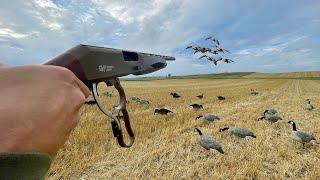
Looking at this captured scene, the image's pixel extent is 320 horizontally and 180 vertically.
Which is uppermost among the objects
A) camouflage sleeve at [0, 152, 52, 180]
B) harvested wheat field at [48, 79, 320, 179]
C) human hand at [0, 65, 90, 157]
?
human hand at [0, 65, 90, 157]

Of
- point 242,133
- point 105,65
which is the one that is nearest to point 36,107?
point 105,65

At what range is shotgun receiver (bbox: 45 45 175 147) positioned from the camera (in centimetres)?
150

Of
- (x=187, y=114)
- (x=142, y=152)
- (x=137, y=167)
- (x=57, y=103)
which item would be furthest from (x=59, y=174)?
(x=187, y=114)

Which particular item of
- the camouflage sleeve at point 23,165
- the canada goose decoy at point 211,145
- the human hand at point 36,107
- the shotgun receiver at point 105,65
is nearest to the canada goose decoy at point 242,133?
the canada goose decoy at point 211,145

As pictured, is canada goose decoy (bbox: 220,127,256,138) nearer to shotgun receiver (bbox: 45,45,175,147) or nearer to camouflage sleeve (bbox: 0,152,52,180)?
shotgun receiver (bbox: 45,45,175,147)

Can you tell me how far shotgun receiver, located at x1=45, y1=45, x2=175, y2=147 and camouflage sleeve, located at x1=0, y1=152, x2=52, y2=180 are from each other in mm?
552

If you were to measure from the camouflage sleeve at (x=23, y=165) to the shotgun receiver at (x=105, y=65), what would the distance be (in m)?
0.55

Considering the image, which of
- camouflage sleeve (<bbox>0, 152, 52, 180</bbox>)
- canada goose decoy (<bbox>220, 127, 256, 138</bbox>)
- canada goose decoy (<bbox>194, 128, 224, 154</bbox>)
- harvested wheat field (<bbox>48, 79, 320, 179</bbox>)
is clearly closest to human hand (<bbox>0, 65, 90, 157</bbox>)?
camouflage sleeve (<bbox>0, 152, 52, 180</bbox>)

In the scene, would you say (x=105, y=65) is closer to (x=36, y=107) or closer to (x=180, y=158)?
(x=36, y=107)

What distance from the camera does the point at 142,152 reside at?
8.02 meters

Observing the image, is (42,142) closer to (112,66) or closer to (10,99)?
(10,99)

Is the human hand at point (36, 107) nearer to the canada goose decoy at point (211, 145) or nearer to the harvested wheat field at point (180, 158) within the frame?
the harvested wheat field at point (180, 158)

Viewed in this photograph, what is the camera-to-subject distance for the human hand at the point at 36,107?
0.96 m

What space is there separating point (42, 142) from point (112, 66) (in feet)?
2.59
